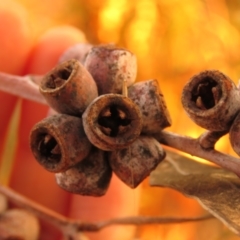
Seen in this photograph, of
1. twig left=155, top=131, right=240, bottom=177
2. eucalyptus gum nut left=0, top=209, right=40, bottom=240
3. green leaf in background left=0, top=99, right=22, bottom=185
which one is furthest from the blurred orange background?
twig left=155, top=131, right=240, bottom=177

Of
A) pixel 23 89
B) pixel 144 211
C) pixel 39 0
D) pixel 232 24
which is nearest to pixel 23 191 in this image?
pixel 144 211

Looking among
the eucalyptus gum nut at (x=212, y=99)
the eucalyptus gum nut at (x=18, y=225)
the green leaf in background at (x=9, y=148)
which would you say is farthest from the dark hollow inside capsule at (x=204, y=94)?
the green leaf in background at (x=9, y=148)

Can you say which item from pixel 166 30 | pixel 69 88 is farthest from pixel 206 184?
pixel 166 30

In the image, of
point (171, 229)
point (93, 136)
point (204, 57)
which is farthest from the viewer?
point (204, 57)

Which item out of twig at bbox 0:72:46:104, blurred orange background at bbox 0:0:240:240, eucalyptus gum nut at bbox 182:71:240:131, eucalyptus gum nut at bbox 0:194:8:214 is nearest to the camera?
eucalyptus gum nut at bbox 182:71:240:131

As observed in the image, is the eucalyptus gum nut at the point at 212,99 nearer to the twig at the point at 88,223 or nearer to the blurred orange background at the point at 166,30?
the twig at the point at 88,223

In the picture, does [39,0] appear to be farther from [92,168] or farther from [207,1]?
[92,168]

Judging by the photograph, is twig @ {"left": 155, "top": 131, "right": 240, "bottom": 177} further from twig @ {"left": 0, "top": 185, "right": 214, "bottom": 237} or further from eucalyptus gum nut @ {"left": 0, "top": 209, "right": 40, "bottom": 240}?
eucalyptus gum nut @ {"left": 0, "top": 209, "right": 40, "bottom": 240}
